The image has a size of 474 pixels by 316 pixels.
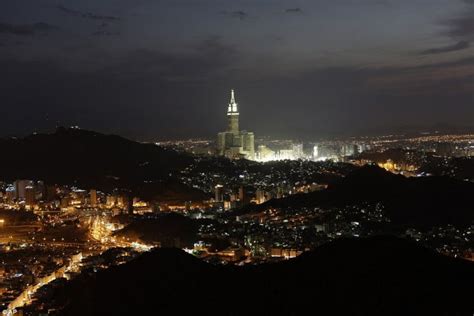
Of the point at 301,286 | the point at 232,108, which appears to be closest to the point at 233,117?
the point at 232,108

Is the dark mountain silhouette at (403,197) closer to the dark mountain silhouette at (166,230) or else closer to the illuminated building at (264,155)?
the dark mountain silhouette at (166,230)

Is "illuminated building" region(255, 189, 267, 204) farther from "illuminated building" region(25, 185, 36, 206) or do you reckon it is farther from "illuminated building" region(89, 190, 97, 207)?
"illuminated building" region(25, 185, 36, 206)

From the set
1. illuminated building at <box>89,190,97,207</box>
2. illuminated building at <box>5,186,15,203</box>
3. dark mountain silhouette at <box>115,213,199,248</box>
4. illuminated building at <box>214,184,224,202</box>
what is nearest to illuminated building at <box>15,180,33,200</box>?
illuminated building at <box>5,186,15,203</box>

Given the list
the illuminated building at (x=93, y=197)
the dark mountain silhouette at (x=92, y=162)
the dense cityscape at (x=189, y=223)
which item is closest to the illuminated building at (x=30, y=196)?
the dense cityscape at (x=189, y=223)

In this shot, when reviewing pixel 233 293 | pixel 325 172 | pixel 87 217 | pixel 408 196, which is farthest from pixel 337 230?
pixel 325 172

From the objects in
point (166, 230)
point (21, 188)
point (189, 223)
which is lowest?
point (166, 230)

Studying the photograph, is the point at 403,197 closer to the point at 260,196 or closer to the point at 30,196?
the point at 260,196
